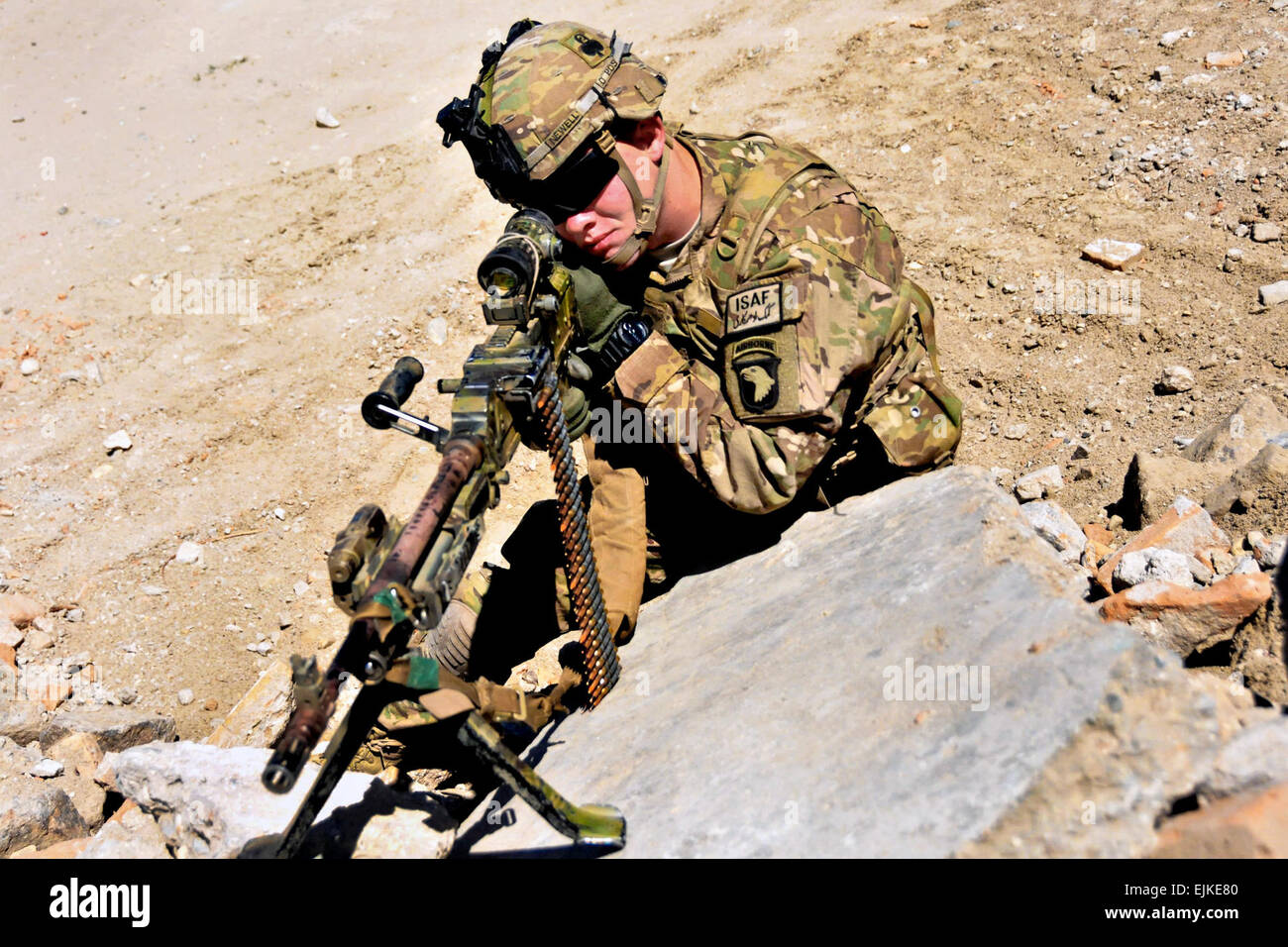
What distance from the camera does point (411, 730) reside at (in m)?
2.36

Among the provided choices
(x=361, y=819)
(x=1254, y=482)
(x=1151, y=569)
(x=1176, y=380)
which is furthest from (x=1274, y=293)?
(x=361, y=819)

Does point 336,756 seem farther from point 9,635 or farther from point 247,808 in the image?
point 9,635

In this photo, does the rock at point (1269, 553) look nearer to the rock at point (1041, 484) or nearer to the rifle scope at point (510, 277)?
the rock at point (1041, 484)

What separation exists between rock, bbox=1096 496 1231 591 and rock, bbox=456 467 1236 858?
612 mm

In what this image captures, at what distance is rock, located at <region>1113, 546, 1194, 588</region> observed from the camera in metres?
2.93

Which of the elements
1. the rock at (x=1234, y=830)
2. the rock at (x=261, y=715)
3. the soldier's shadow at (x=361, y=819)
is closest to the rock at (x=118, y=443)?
the rock at (x=261, y=715)

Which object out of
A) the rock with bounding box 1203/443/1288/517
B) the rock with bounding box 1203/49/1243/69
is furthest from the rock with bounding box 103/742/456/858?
the rock with bounding box 1203/49/1243/69
